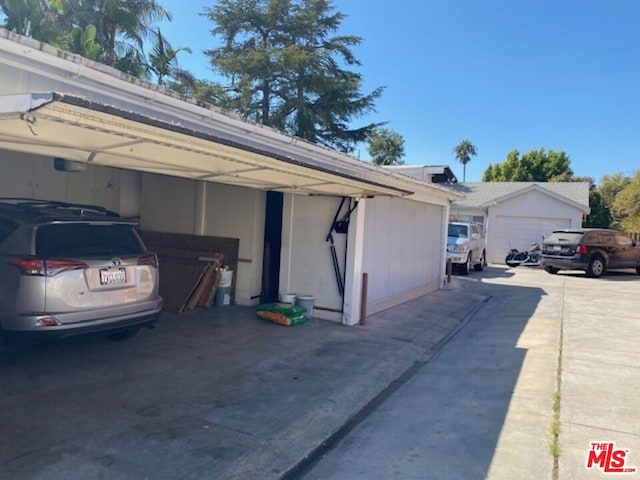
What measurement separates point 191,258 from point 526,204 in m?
20.0

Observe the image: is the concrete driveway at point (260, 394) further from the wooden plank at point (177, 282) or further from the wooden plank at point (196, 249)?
the wooden plank at point (196, 249)

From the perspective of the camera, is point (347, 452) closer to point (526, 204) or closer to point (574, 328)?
point (574, 328)

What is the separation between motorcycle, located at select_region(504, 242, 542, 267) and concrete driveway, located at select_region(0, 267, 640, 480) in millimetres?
13619

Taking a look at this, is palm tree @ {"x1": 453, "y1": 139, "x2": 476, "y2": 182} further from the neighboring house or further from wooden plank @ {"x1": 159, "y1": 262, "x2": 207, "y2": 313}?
wooden plank @ {"x1": 159, "y1": 262, "x2": 207, "y2": 313}

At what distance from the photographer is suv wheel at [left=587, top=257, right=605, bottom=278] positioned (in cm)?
1719

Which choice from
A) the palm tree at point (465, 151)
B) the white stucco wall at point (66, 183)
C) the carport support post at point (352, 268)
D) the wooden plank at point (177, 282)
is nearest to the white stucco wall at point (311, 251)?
the carport support post at point (352, 268)

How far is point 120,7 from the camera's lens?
825 inches

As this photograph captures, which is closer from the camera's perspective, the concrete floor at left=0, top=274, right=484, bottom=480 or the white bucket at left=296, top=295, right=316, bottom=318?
the concrete floor at left=0, top=274, right=484, bottom=480

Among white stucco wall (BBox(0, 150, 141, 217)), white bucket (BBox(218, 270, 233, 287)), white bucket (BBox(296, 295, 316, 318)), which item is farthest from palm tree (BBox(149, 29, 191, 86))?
white bucket (BBox(296, 295, 316, 318))

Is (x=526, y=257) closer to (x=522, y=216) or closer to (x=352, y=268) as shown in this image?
(x=522, y=216)

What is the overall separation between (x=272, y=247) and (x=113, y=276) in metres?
4.28

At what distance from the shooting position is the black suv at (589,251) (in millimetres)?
17156

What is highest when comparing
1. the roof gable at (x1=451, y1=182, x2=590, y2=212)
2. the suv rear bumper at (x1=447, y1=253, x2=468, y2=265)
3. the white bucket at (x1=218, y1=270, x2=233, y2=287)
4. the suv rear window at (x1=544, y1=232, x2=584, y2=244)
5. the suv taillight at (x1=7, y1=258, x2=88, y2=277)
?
the roof gable at (x1=451, y1=182, x2=590, y2=212)

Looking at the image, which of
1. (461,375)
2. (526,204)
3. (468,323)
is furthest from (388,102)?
(461,375)
